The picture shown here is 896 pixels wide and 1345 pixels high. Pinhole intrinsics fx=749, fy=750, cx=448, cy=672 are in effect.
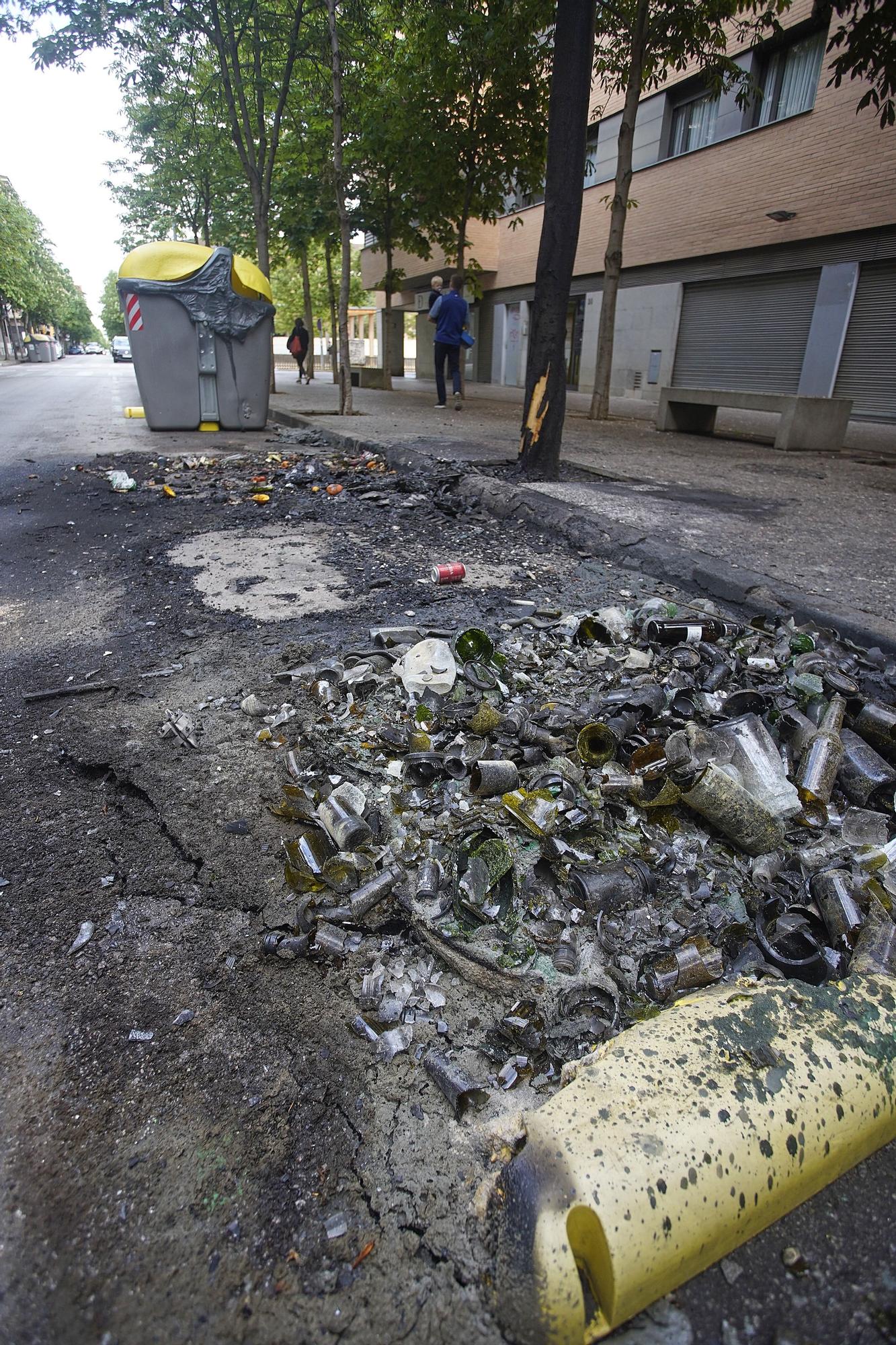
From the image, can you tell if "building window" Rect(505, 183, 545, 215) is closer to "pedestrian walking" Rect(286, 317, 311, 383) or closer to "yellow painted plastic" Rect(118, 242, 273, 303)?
"pedestrian walking" Rect(286, 317, 311, 383)

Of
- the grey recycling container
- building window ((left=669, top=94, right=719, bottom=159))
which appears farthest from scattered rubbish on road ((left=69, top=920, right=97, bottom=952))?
the grey recycling container

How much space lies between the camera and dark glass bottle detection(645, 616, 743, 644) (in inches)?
128

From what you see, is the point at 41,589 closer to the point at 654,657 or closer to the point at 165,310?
the point at 654,657

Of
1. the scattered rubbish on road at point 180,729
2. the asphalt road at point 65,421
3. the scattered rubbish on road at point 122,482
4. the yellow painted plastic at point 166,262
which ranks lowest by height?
the asphalt road at point 65,421

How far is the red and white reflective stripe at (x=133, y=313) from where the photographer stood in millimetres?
9633

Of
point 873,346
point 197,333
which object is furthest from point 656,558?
point 873,346

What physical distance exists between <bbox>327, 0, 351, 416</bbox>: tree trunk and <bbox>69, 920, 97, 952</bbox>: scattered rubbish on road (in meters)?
10.5

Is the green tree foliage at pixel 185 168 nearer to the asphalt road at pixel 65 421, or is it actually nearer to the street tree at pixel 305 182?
the street tree at pixel 305 182

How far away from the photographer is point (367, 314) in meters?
57.9

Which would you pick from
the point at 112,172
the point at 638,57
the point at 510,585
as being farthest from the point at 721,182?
the point at 112,172

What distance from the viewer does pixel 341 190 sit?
10758 millimetres

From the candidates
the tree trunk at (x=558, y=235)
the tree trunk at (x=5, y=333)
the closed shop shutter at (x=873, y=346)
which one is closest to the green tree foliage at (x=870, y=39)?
the tree trunk at (x=558, y=235)

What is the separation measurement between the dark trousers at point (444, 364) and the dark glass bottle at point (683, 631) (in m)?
10.9

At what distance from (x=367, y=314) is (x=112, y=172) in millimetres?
32430
